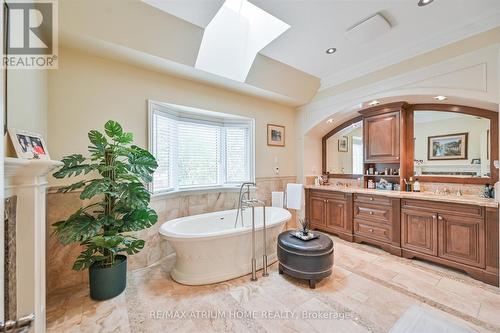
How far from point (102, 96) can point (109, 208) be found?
4.27 feet

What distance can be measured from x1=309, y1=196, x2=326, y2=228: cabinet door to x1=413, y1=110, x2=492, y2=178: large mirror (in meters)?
1.57

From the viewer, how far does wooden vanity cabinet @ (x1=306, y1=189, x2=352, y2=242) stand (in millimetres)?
3635

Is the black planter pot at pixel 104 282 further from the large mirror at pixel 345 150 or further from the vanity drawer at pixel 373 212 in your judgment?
the large mirror at pixel 345 150

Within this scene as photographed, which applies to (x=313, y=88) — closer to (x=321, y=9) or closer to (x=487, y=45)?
(x=321, y=9)

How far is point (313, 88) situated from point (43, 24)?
368 cm

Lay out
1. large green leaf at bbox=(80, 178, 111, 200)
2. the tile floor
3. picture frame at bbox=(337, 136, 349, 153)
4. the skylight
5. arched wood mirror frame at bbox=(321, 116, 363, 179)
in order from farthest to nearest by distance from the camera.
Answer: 1. picture frame at bbox=(337, 136, 349, 153)
2. arched wood mirror frame at bbox=(321, 116, 363, 179)
3. the skylight
4. large green leaf at bbox=(80, 178, 111, 200)
5. the tile floor

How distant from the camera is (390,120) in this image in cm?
340

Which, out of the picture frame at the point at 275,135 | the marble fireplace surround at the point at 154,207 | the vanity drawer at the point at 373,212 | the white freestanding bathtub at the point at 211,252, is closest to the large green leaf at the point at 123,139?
the marble fireplace surround at the point at 154,207

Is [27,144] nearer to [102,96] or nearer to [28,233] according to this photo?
[28,233]

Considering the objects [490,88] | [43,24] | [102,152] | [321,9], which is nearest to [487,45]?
[490,88]

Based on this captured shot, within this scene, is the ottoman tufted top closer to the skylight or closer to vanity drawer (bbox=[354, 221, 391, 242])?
vanity drawer (bbox=[354, 221, 391, 242])

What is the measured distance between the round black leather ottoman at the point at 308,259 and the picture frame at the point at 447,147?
228 cm

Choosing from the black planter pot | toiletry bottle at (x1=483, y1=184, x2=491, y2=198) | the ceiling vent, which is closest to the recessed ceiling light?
the ceiling vent

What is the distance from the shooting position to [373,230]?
329cm
